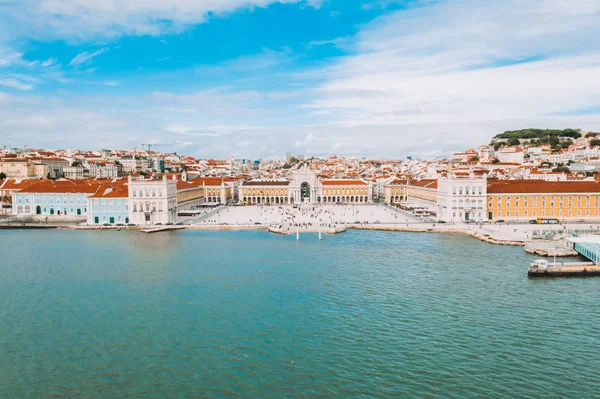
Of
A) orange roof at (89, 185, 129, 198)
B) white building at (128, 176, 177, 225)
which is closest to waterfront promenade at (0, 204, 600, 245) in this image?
white building at (128, 176, 177, 225)

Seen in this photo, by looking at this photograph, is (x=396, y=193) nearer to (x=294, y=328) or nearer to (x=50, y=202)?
(x=50, y=202)

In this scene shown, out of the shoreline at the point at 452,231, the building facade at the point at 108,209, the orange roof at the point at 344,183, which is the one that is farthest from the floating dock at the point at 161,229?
the orange roof at the point at 344,183

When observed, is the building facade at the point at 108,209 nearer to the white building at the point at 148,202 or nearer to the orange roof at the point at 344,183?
the white building at the point at 148,202

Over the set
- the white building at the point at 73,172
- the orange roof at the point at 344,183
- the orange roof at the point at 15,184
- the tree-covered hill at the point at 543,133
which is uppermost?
the tree-covered hill at the point at 543,133

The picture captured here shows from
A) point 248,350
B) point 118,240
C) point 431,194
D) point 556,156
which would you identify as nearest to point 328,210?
point 431,194

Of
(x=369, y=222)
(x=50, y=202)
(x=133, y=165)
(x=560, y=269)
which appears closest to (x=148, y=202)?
(x=50, y=202)

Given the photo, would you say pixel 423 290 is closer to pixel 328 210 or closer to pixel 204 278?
pixel 204 278
